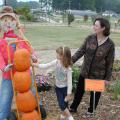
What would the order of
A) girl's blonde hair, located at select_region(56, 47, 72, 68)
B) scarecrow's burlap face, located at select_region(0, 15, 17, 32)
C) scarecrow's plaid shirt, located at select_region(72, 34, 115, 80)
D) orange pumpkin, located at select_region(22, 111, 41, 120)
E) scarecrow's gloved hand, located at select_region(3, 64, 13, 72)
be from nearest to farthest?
scarecrow's gloved hand, located at select_region(3, 64, 13, 72) → girl's blonde hair, located at select_region(56, 47, 72, 68) → orange pumpkin, located at select_region(22, 111, 41, 120) → scarecrow's burlap face, located at select_region(0, 15, 17, 32) → scarecrow's plaid shirt, located at select_region(72, 34, 115, 80)

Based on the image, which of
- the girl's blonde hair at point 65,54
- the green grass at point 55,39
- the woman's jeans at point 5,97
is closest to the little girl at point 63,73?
the girl's blonde hair at point 65,54

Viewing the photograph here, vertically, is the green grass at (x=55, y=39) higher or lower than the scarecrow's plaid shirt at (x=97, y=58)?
lower

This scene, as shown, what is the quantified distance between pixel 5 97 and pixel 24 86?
1.35 feet

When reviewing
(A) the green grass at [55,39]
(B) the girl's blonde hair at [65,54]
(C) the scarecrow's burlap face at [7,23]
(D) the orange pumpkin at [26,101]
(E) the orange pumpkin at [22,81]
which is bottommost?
(A) the green grass at [55,39]

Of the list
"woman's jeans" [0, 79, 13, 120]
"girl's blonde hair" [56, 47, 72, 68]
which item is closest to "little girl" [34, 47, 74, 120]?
"girl's blonde hair" [56, 47, 72, 68]

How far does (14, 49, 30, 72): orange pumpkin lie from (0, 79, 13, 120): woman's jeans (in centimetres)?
32

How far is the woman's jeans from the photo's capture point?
5.49 m

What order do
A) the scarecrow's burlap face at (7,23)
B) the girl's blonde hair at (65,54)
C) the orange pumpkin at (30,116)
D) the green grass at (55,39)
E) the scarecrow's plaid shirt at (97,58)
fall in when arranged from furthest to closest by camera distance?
1. the green grass at (55,39)
2. the scarecrow's plaid shirt at (97,58)
3. the scarecrow's burlap face at (7,23)
4. the orange pumpkin at (30,116)
5. the girl's blonde hair at (65,54)

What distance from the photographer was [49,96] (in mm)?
7344

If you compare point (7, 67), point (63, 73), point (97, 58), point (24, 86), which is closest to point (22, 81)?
point (24, 86)

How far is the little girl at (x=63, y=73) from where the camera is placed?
17.4 ft

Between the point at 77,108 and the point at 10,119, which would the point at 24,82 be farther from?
the point at 77,108

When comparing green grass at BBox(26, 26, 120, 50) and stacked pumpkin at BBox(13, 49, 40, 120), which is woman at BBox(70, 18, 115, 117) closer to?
stacked pumpkin at BBox(13, 49, 40, 120)

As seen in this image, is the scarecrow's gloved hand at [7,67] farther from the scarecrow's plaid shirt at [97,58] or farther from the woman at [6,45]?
the scarecrow's plaid shirt at [97,58]
